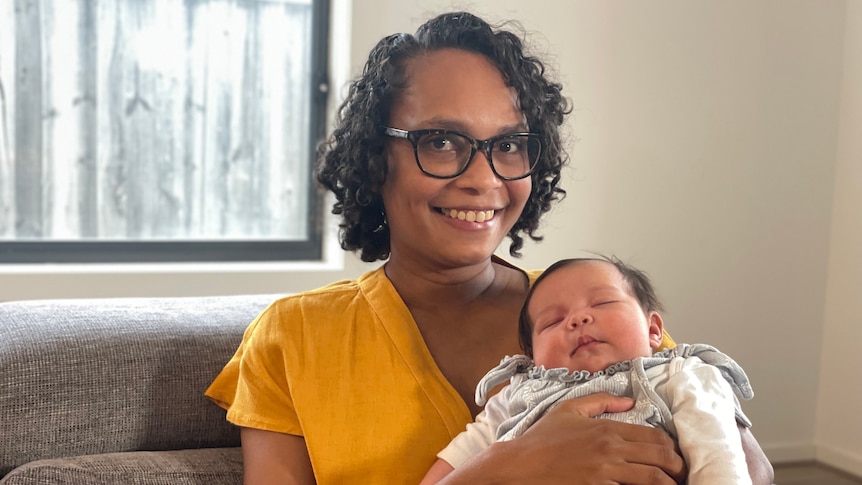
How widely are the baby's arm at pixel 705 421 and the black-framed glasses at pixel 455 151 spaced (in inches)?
16.0

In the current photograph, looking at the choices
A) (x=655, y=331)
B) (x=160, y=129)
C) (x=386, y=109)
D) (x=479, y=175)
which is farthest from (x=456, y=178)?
(x=160, y=129)

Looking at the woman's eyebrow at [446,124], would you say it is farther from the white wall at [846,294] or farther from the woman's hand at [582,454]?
the white wall at [846,294]

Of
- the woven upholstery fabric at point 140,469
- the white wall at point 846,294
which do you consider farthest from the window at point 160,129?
the white wall at point 846,294

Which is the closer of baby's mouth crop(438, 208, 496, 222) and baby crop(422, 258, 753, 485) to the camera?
baby crop(422, 258, 753, 485)

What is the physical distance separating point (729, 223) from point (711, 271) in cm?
A: 19

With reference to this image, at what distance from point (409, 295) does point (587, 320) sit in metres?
0.34

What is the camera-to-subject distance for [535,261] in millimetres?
3102

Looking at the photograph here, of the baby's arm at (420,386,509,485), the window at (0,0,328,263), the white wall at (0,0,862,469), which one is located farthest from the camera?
the white wall at (0,0,862,469)

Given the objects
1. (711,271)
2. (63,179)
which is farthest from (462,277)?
(711,271)

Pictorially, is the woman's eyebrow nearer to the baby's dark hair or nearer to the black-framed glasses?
the black-framed glasses

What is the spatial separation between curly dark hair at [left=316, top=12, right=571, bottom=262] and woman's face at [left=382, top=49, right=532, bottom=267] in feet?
0.06

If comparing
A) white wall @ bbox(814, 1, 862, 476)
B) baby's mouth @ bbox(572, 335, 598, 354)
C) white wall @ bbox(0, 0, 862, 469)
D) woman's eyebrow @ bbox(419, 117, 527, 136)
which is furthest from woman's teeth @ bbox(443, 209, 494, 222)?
white wall @ bbox(814, 1, 862, 476)

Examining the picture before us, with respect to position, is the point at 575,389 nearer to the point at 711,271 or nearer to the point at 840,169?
the point at 711,271

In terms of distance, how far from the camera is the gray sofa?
4.58 feet
